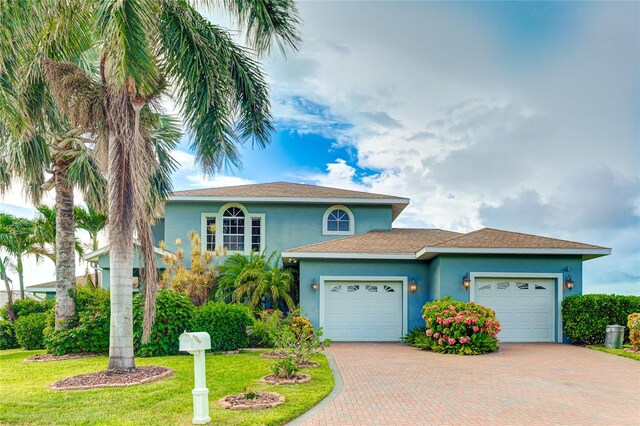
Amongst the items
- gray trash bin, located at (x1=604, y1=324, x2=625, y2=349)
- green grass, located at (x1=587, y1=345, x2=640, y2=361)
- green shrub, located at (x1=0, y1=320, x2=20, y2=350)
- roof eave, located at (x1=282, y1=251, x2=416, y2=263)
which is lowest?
green shrub, located at (x1=0, y1=320, x2=20, y2=350)

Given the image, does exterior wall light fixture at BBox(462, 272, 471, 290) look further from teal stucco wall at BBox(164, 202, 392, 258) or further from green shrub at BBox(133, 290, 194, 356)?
green shrub at BBox(133, 290, 194, 356)

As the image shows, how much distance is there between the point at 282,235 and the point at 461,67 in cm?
892

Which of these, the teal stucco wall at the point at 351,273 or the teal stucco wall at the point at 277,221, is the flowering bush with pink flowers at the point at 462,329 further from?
the teal stucco wall at the point at 277,221

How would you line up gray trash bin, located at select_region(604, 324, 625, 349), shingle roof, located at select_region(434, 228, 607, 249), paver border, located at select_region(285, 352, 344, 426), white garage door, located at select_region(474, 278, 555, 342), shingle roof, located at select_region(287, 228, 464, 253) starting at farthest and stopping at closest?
shingle roof, located at select_region(287, 228, 464, 253), white garage door, located at select_region(474, 278, 555, 342), shingle roof, located at select_region(434, 228, 607, 249), gray trash bin, located at select_region(604, 324, 625, 349), paver border, located at select_region(285, 352, 344, 426)

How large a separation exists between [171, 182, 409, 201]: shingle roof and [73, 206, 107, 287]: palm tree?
4.76 m

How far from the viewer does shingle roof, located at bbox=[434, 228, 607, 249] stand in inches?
564

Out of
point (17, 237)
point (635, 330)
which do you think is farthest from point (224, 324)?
point (17, 237)

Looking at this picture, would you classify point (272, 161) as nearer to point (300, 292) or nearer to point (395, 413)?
Answer: point (300, 292)

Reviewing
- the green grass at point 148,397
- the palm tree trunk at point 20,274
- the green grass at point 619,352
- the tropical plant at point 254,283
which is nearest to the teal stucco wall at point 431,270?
the tropical plant at point 254,283

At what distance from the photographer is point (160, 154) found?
13.8 meters

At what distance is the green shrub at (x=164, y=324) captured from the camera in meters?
12.2

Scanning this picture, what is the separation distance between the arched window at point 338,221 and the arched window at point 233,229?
331 centimetres

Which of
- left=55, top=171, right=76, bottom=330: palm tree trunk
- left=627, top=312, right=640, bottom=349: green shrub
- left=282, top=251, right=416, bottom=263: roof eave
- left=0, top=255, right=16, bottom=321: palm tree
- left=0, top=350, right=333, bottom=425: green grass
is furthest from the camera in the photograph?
left=0, top=255, right=16, bottom=321: palm tree

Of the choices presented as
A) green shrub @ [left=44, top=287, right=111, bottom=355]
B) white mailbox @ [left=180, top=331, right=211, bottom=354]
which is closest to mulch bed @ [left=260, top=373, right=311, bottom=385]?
white mailbox @ [left=180, top=331, right=211, bottom=354]
